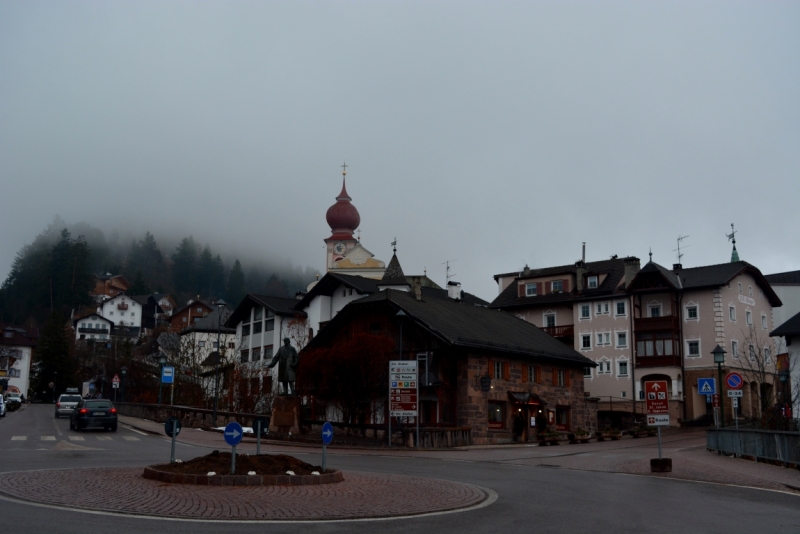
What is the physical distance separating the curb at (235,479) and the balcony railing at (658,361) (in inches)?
1933

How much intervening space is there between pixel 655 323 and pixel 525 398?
70.1 feet

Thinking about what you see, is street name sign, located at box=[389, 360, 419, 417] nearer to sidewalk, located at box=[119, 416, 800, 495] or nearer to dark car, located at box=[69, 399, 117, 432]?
sidewalk, located at box=[119, 416, 800, 495]

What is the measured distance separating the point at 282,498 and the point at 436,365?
2803cm

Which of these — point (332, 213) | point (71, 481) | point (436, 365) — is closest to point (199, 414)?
point (436, 365)

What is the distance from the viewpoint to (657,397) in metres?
23.1

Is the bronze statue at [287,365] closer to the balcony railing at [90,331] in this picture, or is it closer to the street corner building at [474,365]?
the street corner building at [474,365]

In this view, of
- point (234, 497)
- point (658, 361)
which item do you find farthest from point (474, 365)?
point (234, 497)

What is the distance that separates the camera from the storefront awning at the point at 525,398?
1714 inches

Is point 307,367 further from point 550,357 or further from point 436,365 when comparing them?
point 550,357

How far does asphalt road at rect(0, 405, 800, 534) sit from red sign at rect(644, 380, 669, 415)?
2606mm

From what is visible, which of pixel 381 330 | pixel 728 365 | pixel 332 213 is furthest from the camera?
pixel 332 213

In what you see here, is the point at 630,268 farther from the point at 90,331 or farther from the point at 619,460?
the point at 90,331

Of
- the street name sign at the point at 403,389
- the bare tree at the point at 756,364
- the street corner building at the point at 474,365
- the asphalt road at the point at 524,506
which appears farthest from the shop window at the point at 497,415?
the bare tree at the point at 756,364

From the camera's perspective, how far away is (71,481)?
15.2 metres
